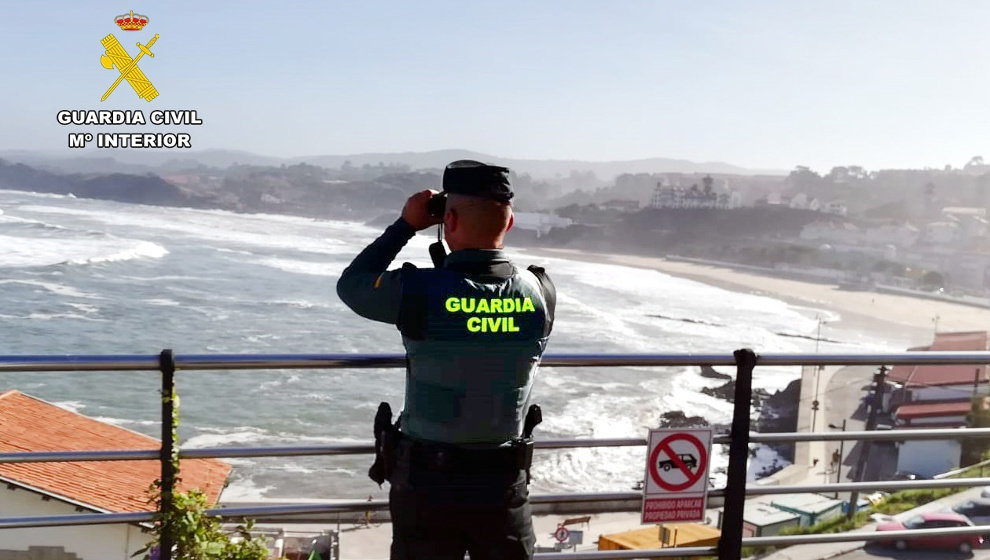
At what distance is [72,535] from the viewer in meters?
5.05

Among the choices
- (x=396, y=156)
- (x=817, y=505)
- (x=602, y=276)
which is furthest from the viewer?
(x=396, y=156)

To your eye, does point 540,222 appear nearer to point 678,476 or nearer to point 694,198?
point 694,198

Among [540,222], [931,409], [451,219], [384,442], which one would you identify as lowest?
[931,409]

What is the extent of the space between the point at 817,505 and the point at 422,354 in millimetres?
15909

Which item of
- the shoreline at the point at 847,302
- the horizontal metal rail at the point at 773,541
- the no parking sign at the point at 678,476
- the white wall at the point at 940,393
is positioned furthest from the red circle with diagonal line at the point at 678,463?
the shoreline at the point at 847,302

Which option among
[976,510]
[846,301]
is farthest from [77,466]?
[846,301]

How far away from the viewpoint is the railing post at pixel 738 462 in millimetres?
3438

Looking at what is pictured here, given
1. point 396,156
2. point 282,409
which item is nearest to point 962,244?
point 396,156

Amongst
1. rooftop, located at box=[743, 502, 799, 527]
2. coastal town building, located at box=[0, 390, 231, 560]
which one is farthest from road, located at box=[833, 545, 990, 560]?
rooftop, located at box=[743, 502, 799, 527]

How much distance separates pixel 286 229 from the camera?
98.7m

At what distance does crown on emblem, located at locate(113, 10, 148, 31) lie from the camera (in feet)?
271

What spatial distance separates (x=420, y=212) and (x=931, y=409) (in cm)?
3257

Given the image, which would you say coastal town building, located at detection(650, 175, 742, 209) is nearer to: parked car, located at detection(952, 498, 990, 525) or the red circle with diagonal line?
parked car, located at detection(952, 498, 990, 525)

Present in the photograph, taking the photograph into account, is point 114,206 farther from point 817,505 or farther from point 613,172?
point 613,172
